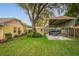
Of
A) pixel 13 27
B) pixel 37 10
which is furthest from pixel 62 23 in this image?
pixel 13 27

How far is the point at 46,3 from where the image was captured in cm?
328

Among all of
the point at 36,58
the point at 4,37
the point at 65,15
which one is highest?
the point at 65,15

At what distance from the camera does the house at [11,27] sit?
331 cm

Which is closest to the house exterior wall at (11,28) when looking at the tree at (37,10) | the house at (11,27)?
the house at (11,27)

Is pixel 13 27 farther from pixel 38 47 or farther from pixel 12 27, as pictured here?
pixel 38 47

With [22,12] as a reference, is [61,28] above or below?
below

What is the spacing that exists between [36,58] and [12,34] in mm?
425

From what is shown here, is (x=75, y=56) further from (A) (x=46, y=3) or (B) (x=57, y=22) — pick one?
(A) (x=46, y=3)

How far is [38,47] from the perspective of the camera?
3.30m

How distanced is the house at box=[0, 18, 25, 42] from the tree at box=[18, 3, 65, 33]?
157 mm

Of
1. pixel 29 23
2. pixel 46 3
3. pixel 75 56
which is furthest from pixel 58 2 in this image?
pixel 75 56

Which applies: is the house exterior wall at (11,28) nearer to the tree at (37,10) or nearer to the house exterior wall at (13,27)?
the house exterior wall at (13,27)

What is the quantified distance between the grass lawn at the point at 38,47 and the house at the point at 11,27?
0.08 meters

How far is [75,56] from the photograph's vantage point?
323 centimetres
